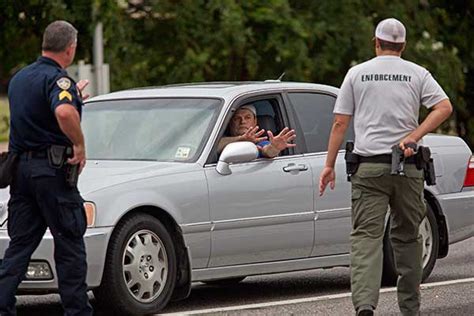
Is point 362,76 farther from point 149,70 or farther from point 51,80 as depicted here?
point 149,70

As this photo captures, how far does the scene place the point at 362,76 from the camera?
27.5ft

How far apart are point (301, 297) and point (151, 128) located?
63.1 inches

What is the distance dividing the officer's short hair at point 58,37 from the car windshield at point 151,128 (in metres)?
1.90

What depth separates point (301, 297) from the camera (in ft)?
34.2

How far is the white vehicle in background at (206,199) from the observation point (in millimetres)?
9109

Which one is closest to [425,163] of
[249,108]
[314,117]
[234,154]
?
[234,154]

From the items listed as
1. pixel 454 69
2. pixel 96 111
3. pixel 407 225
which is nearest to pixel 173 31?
pixel 454 69

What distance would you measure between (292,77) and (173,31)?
2.00 metres

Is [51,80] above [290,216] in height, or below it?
above

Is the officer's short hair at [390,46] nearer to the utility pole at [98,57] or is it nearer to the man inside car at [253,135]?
the man inside car at [253,135]

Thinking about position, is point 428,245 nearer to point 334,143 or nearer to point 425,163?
point 425,163

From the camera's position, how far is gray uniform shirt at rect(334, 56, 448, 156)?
837 cm

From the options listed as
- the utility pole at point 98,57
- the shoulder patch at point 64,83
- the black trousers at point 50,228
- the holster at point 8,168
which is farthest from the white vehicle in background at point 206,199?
the utility pole at point 98,57

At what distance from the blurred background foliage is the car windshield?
33.0 feet
